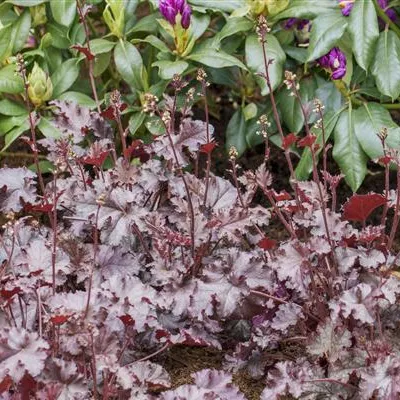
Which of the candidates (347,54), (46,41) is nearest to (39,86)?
(46,41)

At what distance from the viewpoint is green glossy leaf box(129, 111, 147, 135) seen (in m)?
2.80

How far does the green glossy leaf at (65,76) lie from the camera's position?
2.88 m

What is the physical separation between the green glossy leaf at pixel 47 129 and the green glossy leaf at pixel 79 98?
3.7 inches

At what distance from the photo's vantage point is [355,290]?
6.31 ft

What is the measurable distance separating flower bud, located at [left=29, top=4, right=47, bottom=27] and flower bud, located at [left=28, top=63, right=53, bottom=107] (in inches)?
10.6

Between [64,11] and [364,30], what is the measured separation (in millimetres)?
942

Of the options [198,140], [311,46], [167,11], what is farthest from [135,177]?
[311,46]

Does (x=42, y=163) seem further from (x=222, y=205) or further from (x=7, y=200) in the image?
(x=222, y=205)

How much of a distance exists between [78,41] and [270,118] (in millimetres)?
697

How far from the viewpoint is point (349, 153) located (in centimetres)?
273

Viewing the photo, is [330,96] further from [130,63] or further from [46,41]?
[46,41]

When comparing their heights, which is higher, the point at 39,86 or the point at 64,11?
the point at 64,11

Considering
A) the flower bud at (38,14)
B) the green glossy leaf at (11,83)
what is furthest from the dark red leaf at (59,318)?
→ the flower bud at (38,14)

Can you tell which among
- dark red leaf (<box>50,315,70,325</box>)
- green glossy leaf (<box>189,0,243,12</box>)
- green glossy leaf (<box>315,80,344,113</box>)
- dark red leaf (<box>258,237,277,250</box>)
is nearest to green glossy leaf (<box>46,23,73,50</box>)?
green glossy leaf (<box>189,0,243,12</box>)
